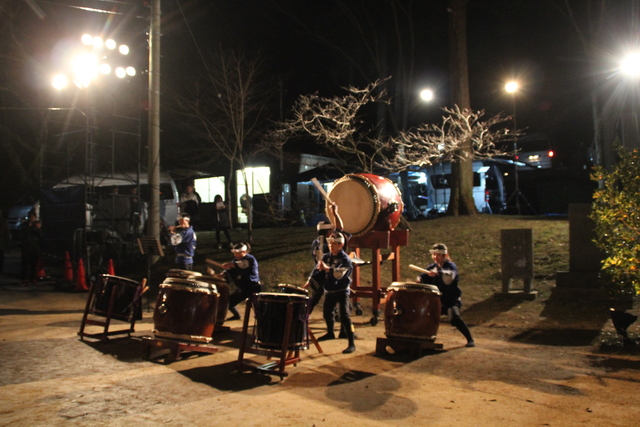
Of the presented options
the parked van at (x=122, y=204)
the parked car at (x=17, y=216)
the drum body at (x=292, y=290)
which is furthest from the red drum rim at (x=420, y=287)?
the parked car at (x=17, y=216)

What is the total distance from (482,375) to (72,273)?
38.4 feet

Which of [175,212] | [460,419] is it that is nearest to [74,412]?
[460,419]

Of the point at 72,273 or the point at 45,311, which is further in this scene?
the point at 72,273

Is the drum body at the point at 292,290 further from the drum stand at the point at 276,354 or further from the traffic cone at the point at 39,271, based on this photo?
the traffic cone at the point at 39,271

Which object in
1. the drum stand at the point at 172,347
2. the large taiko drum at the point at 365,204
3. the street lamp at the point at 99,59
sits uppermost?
the street lamp at the point at 99,59

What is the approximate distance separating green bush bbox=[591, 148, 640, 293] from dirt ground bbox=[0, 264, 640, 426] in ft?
3.52

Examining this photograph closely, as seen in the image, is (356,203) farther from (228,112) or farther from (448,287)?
(228,112)

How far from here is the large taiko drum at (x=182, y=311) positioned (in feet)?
22.4

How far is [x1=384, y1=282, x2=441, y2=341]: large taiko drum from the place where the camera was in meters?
7.29

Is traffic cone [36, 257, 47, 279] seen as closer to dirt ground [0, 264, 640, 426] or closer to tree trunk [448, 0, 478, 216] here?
dirt ground [0, 264, 640, 426]

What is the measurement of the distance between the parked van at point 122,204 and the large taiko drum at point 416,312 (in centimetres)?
831

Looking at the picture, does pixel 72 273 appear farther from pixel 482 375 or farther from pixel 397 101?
pixel 397 101

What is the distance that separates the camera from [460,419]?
4758 mm

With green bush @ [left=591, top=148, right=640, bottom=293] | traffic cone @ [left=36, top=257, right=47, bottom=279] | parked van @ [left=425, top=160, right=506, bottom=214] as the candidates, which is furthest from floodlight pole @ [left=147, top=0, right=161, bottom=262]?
parked van @ [left=425, top=160, right=506, bottom=214]
